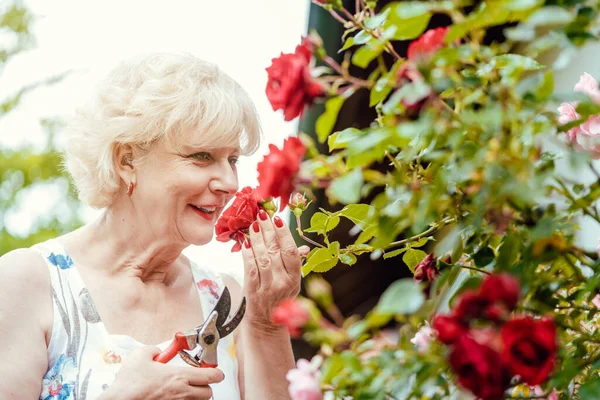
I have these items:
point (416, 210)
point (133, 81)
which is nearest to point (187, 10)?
point (133, 81)

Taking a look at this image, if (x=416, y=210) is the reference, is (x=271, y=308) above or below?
below

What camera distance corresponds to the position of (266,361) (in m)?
1.82

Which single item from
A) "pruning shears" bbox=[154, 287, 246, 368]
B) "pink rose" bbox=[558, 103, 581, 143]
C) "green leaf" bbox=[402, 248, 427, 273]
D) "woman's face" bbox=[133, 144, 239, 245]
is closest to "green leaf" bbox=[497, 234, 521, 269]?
"pink rose" bbox=[558, 103, 581, 143]

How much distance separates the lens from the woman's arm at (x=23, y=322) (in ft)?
5.08

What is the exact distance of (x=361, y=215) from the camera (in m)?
1.22

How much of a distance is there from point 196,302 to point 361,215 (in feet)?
3.13

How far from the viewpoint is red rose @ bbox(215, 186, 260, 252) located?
1.53m

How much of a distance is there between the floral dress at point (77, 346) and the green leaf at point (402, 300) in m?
1.18

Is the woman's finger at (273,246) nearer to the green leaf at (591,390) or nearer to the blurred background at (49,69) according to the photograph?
the green leaf at (591,390)

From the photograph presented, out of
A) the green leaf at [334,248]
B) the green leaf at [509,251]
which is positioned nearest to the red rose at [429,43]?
the green leaf at [509,251]

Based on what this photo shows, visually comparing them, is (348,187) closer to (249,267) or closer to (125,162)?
(249,267)

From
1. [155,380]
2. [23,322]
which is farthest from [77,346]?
[155,380]

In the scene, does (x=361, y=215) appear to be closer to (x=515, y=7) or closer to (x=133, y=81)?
(x=515, y=7)

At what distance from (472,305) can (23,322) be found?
1.30m
